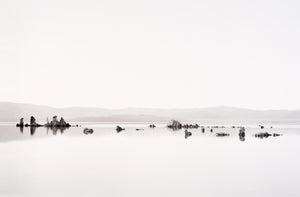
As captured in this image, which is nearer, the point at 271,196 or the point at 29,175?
the point at 271,196

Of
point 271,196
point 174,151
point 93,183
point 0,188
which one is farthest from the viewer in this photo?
point 174,151

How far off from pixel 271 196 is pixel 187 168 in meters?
15.6

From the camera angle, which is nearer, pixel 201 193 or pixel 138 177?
pixel 201 193

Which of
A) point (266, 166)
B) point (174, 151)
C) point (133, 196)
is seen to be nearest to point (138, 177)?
point (133, 196)

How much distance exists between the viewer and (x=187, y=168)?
46.1 meters

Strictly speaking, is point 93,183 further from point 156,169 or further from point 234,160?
point 234,160

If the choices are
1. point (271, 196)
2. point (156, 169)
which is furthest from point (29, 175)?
point (271, 196)

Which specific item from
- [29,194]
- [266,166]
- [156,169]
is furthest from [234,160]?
[29,194]

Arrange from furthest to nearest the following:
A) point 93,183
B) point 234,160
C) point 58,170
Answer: point 234,160 → point 58,170 → point 93,183

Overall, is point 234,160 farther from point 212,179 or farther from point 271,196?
point 271,196

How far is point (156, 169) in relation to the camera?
148 feet

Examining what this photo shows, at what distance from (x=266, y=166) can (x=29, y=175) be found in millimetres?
21742

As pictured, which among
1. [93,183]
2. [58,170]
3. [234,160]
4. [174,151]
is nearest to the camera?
[93,183]

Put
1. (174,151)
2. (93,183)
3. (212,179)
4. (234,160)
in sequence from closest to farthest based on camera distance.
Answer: (93,183) < (212,179) < (234,160) < (174,151)
